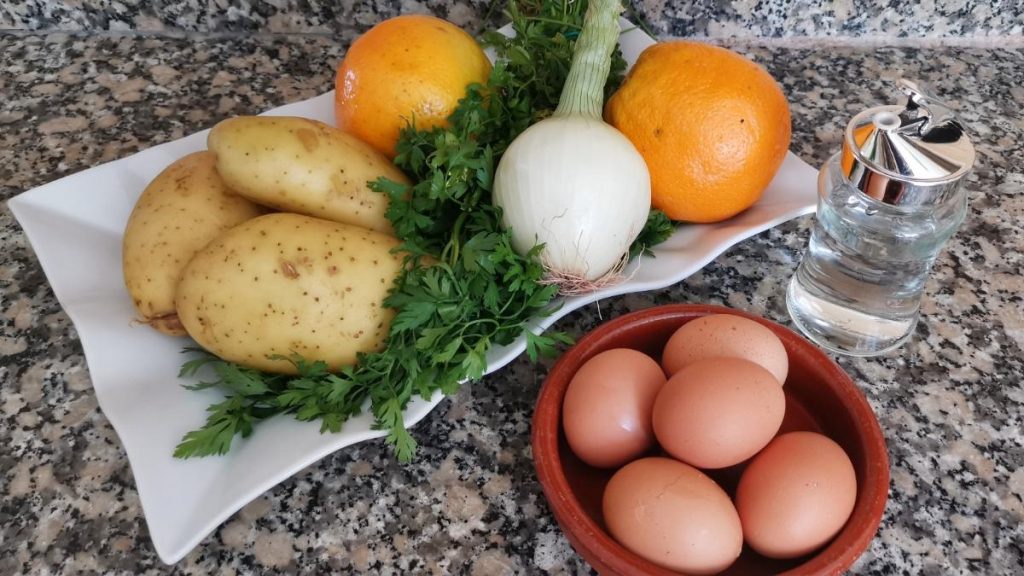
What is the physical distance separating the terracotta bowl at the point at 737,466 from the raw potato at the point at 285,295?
6.4 inches

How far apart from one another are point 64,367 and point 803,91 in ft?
2.93

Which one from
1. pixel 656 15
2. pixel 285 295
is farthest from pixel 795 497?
pixel 656 15

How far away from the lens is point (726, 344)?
535 millimetres

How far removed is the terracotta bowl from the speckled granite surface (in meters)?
Result: 0.57

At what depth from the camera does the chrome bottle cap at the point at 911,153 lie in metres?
0.51

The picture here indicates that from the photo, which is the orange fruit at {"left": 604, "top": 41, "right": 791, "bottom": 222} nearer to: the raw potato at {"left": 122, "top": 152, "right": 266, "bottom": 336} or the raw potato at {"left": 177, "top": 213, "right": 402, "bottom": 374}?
the raw potato at {"left": 177, "top": 213, "right": 402, "bottom": 374}

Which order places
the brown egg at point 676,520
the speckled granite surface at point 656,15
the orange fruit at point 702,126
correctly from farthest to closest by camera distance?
the speckled granite surface at point 656,15, the orange fruit at point 702,126, the brown egg at point 676,520

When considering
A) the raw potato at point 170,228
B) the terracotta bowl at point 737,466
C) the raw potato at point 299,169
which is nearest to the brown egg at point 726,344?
the terracotta bowl at point 737,466

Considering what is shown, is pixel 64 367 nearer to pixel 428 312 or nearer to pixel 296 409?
pixel 296 409

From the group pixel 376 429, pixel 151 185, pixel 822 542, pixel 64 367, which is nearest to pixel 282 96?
pixel 151 185

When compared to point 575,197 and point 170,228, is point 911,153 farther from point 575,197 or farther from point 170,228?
point 170,228

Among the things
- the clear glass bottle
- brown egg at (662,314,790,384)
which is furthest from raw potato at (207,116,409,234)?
the clear glass bottle

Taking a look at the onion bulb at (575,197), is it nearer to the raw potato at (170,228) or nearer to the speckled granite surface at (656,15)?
the raw potato at (170,228)

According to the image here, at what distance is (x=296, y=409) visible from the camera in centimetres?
59
